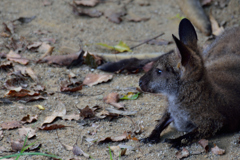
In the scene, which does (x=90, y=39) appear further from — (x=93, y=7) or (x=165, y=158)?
(x=165, y=158)

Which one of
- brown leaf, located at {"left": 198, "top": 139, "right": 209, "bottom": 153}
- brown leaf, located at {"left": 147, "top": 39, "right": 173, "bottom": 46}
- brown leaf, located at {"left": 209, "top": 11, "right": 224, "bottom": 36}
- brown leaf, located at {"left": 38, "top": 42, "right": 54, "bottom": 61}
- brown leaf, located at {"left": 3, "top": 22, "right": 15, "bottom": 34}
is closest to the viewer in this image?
brown leaf, located at {"left": 198, "top": 139, "right": 209, "bottom": 153}

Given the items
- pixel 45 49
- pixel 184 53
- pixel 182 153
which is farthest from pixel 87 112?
pixel 45 49

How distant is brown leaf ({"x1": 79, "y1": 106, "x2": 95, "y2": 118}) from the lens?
3.97 metres

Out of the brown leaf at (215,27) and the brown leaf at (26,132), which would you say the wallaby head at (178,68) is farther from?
the brown leaf at (215,27)

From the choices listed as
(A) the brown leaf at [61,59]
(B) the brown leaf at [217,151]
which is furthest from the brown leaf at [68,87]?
(B) the brown leaf at [217,151]

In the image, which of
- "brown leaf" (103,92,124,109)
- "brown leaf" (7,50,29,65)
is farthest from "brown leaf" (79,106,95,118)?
"brown leaf" (7,50,29,65)

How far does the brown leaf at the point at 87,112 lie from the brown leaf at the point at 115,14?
112 inches

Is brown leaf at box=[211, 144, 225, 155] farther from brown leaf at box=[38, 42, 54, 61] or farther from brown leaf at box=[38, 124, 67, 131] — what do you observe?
brown leaf at box=[38, 42, 54, 61]

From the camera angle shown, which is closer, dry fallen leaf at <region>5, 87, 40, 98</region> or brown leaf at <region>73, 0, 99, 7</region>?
dry fallen leaf at <region>5, 87, 40, 98</region>

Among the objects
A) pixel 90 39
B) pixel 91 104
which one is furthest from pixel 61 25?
pixel 91 104

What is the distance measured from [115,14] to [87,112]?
10.2 feet

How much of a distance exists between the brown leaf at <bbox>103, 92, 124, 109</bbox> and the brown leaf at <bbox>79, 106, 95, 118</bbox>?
0.38 meters

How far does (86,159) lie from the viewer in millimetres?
3301

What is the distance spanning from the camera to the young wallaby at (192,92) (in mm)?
3506
